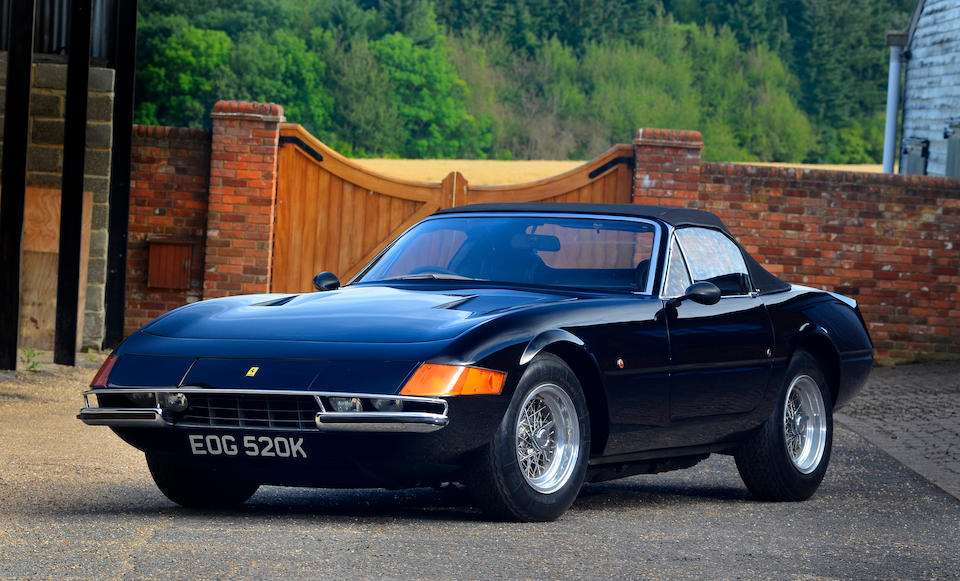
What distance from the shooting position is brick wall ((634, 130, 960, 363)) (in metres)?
15.8

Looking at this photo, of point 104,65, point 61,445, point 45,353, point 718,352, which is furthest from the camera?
point 104,65

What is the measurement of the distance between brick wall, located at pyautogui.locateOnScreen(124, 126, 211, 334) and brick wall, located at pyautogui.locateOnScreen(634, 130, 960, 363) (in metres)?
5.45

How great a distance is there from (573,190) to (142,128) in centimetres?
467

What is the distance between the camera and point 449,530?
5.56 metres

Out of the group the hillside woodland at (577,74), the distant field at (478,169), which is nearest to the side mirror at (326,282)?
the distant field at (478,169)

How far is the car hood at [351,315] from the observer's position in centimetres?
564

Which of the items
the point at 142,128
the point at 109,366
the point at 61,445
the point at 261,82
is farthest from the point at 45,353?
the point at 261,82

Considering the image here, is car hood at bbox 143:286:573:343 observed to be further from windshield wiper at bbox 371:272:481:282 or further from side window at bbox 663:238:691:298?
side window at bbox 663:238:691:298

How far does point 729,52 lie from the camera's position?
64188mm

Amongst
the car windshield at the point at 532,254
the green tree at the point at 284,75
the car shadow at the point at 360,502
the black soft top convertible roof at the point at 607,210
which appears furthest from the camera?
the green tree at the point at 284,75

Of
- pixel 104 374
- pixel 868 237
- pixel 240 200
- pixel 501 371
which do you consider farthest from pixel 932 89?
pixel 104 374

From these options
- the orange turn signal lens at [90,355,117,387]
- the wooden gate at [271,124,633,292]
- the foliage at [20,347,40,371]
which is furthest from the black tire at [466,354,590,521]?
the wooden gate at [271,124,633,292]

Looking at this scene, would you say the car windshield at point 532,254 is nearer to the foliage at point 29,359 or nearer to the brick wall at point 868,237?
the foliage at point 29,359

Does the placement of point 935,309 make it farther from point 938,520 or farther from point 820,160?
point 820,160
